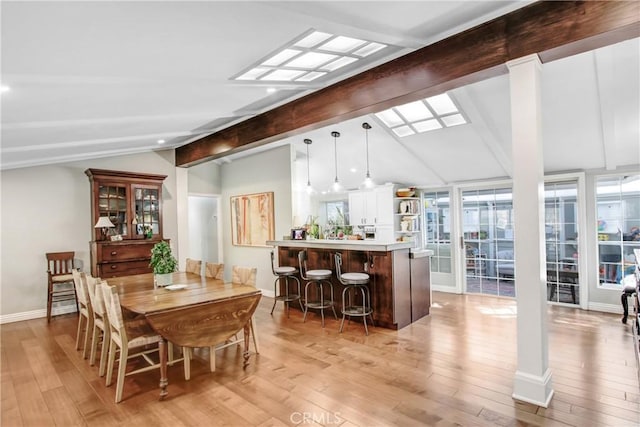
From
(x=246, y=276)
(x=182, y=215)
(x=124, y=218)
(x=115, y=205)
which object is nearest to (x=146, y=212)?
(x=124, y=218)

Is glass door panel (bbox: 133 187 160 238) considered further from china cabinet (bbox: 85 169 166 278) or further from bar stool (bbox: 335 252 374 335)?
bar stool (bbox: 335 252 374 335)

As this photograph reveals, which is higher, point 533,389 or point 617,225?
point 617,225

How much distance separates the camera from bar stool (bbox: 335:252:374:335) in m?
4.08

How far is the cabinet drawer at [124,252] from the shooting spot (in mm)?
5160

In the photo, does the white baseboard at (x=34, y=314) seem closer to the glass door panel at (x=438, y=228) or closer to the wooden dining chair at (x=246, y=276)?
the wooden dining chair at (x=246, y=276)

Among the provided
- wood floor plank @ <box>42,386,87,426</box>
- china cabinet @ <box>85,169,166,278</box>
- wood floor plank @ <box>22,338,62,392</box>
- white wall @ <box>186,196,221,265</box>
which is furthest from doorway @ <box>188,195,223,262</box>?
wood floor plank @ <box>42,386,87,426</box>

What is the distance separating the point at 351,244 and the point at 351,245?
17 mm

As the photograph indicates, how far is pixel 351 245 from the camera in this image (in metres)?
4.52

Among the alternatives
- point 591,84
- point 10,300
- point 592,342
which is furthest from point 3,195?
point 592,342

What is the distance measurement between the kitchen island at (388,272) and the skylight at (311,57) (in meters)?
2.20

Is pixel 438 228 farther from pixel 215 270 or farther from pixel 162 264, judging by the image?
pixel 162 264

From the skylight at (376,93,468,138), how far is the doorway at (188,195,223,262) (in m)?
4.83

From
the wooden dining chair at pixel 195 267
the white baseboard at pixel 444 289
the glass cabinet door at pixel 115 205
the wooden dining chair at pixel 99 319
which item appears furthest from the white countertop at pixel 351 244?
the wooden dining chair at pixel 99 319

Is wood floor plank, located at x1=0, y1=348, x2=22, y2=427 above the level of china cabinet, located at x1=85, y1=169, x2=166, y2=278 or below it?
below
